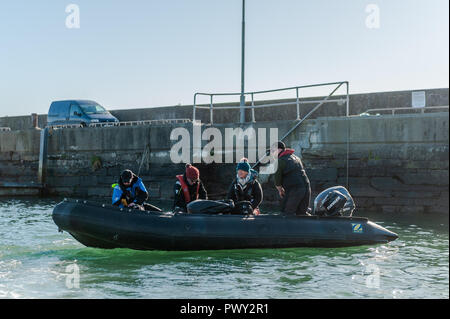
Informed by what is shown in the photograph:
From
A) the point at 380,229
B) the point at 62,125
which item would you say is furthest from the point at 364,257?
the point at 62,125

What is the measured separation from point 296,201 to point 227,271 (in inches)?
79.2

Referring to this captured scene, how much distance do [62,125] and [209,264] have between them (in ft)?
46.9

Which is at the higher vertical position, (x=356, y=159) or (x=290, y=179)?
(x=356, y=159)

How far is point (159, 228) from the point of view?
9586mm

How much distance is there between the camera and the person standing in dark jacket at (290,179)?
388 inches

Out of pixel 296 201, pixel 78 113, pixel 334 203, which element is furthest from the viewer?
pixel 78 113

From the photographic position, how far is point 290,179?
32.4ft

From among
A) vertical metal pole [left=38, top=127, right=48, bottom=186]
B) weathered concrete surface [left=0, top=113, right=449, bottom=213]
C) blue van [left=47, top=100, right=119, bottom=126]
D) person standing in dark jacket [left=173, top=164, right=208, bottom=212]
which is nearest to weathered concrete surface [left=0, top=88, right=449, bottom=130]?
weathered concrete surface [left=0, top=113, right=449, bottom=213]

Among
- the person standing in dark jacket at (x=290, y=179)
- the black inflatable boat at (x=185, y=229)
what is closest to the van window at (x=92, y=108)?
the black inflatable boat at (x=185, y=229)

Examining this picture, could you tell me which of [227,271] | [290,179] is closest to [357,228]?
[290,179]

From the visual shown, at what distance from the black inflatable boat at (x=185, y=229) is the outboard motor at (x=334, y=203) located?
0.75 feet

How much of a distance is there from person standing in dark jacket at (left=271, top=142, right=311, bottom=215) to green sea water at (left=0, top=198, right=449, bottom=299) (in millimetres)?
828

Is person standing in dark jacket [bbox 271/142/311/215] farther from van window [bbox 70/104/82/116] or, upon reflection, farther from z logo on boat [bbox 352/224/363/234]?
van window [bbox 70/104/82/116]

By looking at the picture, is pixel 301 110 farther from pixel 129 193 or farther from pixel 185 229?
pixel 185 229
